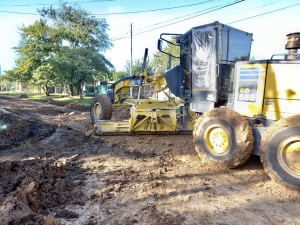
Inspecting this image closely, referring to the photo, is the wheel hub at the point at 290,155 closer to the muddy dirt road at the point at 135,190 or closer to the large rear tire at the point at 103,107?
the muddy dirt road at the point at 135,190

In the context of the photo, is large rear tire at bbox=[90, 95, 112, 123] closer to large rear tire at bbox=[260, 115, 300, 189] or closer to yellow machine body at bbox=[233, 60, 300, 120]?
yellow machine body at bbox=[233, 60, 300, 120]

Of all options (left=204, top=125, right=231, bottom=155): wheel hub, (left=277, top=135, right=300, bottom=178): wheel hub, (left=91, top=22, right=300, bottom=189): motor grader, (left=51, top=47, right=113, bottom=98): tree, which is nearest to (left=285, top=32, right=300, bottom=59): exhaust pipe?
(left=91, top=22, right=300, bottom=189): motor grader

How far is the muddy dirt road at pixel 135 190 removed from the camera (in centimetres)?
347

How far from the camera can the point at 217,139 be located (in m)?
5.39

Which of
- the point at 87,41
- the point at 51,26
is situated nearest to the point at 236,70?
the point at 87,41

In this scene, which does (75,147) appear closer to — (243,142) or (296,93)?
(243,142)

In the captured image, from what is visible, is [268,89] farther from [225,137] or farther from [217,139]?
[217,139]

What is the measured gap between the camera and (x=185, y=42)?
724 cm

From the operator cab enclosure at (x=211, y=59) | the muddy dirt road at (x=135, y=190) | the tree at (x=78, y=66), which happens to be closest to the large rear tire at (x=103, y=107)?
the muddy dirt road at (x=135, y=190)

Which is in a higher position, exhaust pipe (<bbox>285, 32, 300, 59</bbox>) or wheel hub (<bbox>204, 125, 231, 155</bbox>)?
exhaust pipe (<bbox>285, 32, 300, 59</bbox>)

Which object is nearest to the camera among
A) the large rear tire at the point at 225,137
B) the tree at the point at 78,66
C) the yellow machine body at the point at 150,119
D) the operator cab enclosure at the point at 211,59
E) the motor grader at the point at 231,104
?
the motor grader at the point at 231,104

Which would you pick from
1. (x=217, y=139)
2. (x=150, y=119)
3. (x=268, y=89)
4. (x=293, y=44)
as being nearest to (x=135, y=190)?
(x=217, y=139)

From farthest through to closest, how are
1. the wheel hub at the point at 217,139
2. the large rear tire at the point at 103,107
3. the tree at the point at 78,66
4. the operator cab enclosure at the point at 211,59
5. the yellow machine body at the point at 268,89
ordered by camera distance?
the tree at the point at 78,66, the large rear tire at the point at 103,107, the operator cab enclosure at the point at 211,59, the wheel hub at the point at 217,139, the yellow machine body at the point at 268,89

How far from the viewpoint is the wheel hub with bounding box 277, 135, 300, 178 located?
4.20m
